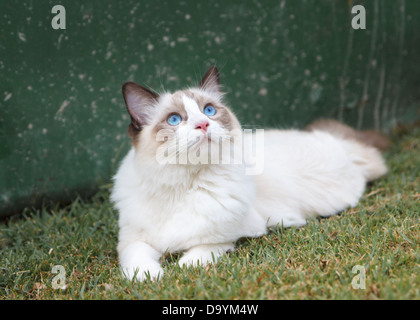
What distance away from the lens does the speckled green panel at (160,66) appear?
3594mm

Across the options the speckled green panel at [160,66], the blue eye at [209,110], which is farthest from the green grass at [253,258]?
the blue eye at [209,110]

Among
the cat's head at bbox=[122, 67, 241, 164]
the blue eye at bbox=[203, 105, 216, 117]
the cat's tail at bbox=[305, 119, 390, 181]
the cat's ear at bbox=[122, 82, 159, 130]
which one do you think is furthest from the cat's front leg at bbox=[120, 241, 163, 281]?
the cat's tail at bbox=[305, 119, 390, 181]

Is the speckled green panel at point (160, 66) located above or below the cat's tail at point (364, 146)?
above

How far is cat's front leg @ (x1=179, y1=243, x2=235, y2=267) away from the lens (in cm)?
257

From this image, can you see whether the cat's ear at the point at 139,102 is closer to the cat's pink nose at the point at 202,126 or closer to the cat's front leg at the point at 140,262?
the cat's pink nose at the point at 202,126

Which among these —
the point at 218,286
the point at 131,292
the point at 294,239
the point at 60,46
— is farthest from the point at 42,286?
the point at 60,46

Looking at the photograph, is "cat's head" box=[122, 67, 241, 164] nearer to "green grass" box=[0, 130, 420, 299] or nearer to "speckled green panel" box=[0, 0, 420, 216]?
"green grass" box=[0, 130, 420, 299]

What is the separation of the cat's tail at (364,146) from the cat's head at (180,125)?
1.54 metres

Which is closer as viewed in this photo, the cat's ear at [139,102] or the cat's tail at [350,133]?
the cat's ear at [139,102]

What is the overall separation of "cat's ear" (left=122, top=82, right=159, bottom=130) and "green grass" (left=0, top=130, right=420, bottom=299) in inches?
33.2

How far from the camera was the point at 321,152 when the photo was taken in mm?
3623

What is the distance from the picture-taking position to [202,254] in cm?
262

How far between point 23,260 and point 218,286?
142 cm
